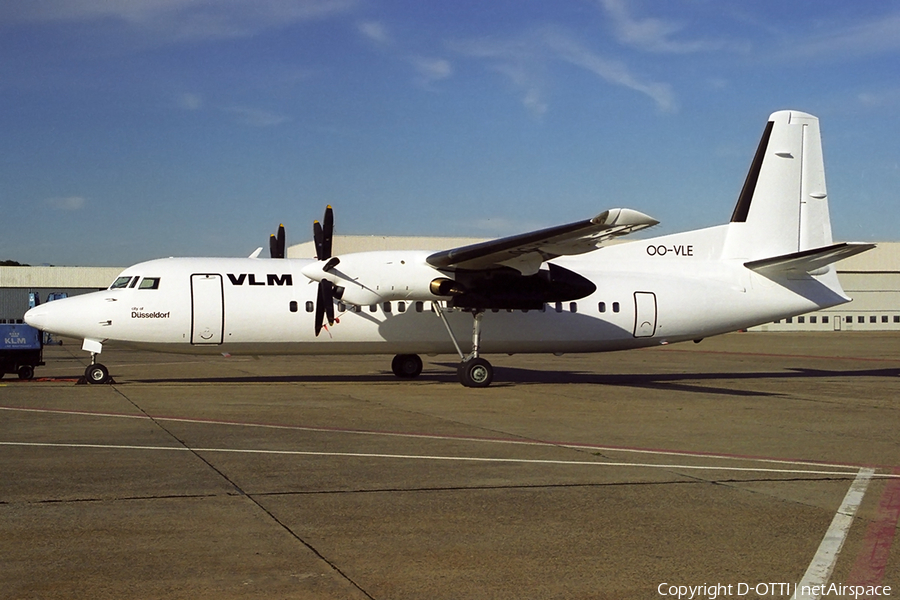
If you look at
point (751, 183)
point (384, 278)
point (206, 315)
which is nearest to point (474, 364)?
point (384, 278)

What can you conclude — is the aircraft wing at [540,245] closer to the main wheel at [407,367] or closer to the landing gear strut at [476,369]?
the landing gear strut at [476,369]

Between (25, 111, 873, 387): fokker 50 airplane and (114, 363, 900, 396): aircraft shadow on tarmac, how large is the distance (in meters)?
1.01

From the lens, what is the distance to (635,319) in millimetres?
22156

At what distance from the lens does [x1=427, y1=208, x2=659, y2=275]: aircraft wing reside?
15.7m

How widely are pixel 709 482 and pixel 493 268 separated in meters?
11.6

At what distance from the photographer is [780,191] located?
23.1 meters

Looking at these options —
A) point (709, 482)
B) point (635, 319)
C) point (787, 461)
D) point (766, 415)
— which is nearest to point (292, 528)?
point (709, 482)

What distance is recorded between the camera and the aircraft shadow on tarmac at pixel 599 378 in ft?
70.3

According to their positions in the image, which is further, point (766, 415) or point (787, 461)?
point (766, 415)

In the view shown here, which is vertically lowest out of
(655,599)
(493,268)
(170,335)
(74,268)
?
(655,599)

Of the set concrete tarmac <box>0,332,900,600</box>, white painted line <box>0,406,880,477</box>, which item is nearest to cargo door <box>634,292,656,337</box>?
concrete tarmac <box>0,332,900,600</box>

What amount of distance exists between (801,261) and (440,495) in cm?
1632

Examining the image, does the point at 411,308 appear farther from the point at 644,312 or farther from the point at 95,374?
the point at 95,374

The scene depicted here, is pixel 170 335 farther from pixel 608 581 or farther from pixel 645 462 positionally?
pixel 608 581
